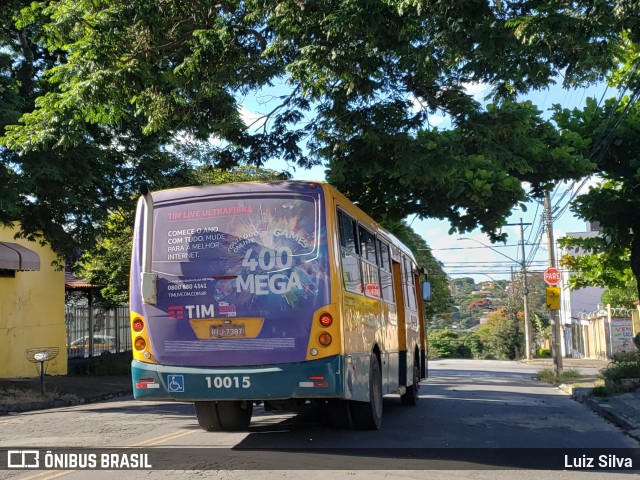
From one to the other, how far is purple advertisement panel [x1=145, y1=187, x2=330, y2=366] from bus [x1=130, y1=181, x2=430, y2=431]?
0.01 meters

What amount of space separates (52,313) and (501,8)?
20204 millimetres

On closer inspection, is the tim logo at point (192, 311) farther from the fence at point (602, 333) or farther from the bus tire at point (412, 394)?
the fence at point (602, 333)

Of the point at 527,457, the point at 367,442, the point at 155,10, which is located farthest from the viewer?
the point at 155,10

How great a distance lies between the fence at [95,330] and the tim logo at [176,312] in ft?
61.0

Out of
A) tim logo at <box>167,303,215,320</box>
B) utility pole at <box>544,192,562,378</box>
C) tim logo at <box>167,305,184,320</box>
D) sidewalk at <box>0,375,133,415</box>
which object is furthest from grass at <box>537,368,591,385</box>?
tim logo at <box>167,305,184,320</box>

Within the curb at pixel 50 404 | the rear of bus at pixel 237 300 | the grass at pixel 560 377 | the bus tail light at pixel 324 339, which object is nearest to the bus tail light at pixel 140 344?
the rear of bus at pixel 237 300

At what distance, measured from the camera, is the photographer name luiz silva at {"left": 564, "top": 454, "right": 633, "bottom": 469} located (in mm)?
8422

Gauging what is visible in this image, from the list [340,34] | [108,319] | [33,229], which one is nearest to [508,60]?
[340,34]

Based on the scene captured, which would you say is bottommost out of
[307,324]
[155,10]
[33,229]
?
[307,324]

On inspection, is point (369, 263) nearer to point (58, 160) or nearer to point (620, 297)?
point (58, 160)

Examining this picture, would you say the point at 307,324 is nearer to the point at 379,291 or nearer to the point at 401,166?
the point at 379,291

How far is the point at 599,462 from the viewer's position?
8656 mm

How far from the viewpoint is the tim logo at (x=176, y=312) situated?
932 cm

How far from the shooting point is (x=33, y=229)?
17.7m
